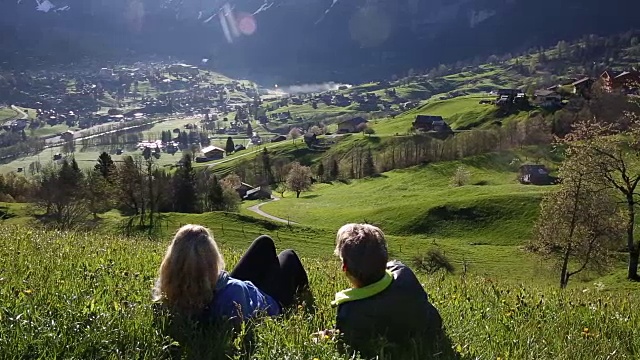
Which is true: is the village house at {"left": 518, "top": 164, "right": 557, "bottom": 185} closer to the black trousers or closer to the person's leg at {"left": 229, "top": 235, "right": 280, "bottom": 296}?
the black trousers

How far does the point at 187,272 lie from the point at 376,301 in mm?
2092

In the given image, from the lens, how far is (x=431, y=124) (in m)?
173

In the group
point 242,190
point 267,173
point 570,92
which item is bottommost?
point 242,190

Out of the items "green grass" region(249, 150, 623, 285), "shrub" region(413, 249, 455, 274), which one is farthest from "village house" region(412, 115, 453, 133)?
"shrub" region(413, 249, 455, 274)

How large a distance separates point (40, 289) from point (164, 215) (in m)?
67.8

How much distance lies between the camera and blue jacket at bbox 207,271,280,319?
5578mm

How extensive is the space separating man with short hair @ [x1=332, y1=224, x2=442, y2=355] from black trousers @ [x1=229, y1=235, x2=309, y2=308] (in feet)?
4.83

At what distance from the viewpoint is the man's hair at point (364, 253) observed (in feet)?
18.9

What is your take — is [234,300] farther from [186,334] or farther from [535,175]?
[535,175]

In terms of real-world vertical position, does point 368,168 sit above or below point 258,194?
above

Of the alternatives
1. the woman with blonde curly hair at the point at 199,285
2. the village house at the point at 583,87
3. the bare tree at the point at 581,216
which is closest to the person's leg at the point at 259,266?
the woman with blonde curly hair at the point at 199,285

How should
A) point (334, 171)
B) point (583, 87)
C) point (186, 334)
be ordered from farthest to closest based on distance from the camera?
point (583, 87)
point (334, 171)
point (186, 334)

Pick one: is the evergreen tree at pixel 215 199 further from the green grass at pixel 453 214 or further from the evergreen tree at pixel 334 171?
the evergreen tree at pixel 334 171

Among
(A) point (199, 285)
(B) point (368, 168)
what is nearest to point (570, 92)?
(B) point (368, 168)
